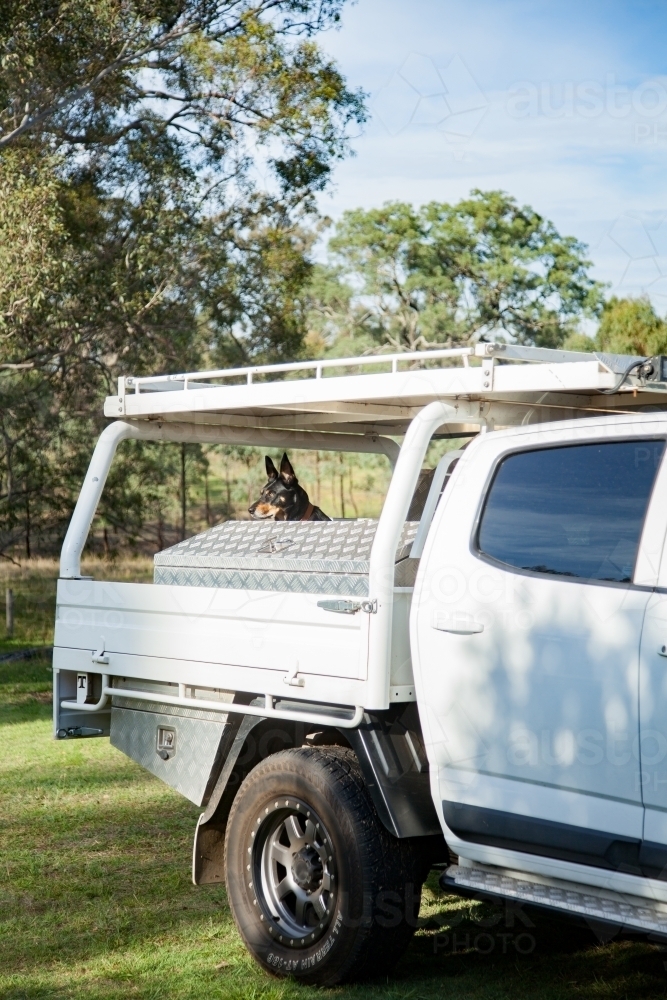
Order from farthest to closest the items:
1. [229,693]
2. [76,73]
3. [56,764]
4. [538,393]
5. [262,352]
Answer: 1. [262,352]
2. [76,73]
3. [56,764]
4. [229,693]
5. [538,393]

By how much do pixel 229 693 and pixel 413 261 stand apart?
33.3 meters

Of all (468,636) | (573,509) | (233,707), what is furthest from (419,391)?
(233,707)

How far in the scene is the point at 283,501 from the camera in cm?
677

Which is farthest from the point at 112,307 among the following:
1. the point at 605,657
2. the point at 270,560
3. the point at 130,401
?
the point at 605,657

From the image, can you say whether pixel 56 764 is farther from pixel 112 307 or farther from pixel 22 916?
pixel 112 307

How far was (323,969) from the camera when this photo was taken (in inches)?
166

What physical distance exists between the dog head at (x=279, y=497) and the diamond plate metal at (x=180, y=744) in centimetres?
177

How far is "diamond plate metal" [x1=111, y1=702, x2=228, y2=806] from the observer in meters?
4.80

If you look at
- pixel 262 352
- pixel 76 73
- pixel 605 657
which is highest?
pixel 76 73

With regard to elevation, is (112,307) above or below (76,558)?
above

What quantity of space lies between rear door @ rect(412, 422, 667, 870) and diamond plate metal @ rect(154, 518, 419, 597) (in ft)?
1.53

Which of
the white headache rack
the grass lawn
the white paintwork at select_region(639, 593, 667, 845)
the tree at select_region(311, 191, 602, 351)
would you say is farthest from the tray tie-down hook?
the tree at select_region(311, 191, 602, 351)

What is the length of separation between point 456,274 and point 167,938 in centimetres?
3265

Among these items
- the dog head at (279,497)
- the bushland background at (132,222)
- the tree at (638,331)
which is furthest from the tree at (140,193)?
the dog head at (279,497)
